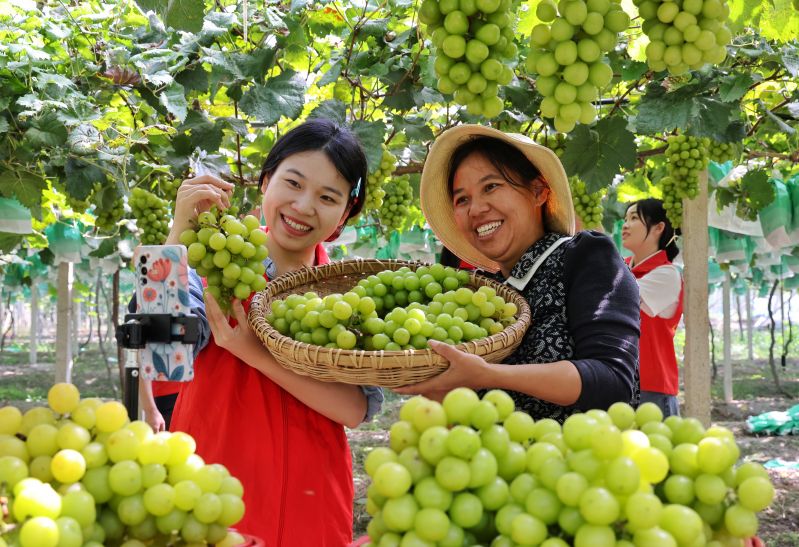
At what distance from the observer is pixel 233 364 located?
6.16 feet

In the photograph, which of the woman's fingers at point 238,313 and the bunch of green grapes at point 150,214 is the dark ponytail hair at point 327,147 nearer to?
the woman's fingers at point 238,313

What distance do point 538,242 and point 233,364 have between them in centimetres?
91

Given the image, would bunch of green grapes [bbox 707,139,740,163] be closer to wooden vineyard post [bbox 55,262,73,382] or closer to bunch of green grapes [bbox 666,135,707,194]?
bunch of green grapes [bbox 666,135,707,194]

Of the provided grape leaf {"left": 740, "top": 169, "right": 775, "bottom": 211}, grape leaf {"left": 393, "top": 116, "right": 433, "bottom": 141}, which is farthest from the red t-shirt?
grape leaf {"left": 740, "top": 169, "right": 775, "bottom": 211}

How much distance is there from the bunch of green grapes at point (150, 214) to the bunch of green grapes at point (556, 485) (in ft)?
10.5

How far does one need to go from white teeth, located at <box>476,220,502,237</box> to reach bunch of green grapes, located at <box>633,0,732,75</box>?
718mm

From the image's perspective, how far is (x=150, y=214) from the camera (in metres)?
3.79

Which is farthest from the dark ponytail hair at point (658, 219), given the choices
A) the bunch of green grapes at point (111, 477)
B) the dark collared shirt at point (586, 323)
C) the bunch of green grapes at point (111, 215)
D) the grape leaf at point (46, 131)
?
the bunch of green grapes at point (111, 477)

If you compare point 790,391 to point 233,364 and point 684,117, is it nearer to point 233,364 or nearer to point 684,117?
point 684,117

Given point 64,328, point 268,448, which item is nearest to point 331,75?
point 268,448

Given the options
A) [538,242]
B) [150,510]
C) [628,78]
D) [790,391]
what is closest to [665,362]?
[628,78]

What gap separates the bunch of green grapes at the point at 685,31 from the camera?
3.95 ft

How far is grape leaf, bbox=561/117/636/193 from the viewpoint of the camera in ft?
8.93

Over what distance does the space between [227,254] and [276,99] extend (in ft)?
4.02
